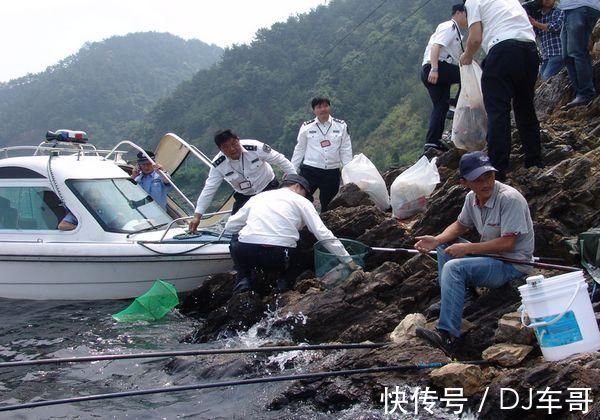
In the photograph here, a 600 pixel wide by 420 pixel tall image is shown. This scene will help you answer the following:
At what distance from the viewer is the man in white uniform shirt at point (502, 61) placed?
6.51m

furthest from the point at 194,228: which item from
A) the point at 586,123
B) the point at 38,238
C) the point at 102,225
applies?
the point at 586,123

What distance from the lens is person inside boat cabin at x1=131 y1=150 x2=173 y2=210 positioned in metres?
10.1

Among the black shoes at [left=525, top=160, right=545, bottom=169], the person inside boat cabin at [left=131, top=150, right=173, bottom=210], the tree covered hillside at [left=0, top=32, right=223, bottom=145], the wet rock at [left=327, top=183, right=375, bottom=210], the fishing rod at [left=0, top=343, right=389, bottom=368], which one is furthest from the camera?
the tree covered hillside at [left=0, top=32, right=223, bottom=145]

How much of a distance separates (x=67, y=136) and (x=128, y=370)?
480cm

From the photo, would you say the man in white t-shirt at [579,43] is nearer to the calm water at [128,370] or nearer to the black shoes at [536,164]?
the black shoes at [536,164]

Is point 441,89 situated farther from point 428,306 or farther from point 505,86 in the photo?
point 428,306

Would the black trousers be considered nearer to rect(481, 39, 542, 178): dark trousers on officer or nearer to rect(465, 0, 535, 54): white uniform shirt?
rect(481, 39, 542, 178): dark trousers on officer

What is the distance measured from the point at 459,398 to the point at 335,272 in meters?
2.30

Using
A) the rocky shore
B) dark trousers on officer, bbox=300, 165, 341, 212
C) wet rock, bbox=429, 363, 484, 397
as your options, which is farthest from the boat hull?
wet rock, bbox=429, 363, 484, 397

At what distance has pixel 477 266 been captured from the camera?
4.88 meters

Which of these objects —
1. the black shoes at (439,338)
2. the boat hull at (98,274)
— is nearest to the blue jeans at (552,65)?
the boat hull at (98,274)

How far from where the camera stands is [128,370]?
5.88m

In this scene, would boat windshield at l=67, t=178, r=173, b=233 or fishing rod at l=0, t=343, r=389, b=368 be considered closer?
fishing rod at l=0, t=343, r=389, b=368

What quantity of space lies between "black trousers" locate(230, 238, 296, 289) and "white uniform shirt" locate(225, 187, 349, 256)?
0.20 feet
